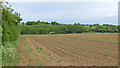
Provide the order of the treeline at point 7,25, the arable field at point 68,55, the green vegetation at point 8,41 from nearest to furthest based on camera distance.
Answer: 1. the green vegetation at point 8,41
2. the arable field at point 68,55
3. the treeline at point 7,25

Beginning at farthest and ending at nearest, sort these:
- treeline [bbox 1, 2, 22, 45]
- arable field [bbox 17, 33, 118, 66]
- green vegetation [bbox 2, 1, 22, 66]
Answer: treeline [bbox 1, 2, 22, 45]
arable field [bbox 17, 33, 118, 66]
green vegetation [bbox 2, 1, 22, 66]

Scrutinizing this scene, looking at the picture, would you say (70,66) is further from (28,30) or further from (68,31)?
(68,31)

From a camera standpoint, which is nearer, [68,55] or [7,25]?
[68,55]

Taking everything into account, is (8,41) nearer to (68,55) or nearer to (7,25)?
(7,25)

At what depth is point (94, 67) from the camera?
7.70 m

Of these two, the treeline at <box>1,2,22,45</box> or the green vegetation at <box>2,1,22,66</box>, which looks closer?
the green vegetation at <box>2,1,22,66</box>

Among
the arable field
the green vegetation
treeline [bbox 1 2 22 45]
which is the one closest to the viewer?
the green vegetation

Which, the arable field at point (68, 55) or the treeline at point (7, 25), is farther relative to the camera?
the treeline at point (7, 25)

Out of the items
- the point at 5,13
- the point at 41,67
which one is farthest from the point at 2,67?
the point at 5,13

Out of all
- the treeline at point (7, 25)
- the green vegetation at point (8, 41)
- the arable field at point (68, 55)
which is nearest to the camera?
the green vegetation at point (8, 41)

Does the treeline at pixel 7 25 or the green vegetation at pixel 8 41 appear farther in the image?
the treeline at pixel 7 25

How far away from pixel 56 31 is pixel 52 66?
83.1 metres

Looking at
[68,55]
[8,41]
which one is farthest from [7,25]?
[68,55]

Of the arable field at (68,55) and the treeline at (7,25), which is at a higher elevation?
the treeline at (7,25)
